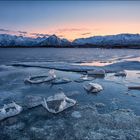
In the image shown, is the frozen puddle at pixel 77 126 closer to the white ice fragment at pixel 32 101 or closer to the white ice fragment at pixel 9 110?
the white ice fragment at pixel 9 110

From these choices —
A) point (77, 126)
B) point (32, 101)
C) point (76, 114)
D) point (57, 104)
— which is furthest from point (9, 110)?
point (77, 126)

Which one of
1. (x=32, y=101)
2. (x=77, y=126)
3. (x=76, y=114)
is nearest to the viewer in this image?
(x=77, y=126)

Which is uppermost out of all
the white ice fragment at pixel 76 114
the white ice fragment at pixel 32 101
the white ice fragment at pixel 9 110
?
the white ice fragment at pixel 9 110

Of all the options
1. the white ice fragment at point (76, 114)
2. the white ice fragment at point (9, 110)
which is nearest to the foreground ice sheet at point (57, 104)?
the white ice fragment at point (76, 114)

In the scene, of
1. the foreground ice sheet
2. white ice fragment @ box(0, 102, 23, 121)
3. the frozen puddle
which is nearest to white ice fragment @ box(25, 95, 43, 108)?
the foreground ice sheet

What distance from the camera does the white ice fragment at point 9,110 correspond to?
23.6 ft

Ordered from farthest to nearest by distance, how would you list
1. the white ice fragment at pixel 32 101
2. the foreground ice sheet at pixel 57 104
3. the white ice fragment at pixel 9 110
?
the white ice fragment at pixel 32 101, the foreground ice sheet at pixel 57 104, the white ice fragment at pixel 9 110

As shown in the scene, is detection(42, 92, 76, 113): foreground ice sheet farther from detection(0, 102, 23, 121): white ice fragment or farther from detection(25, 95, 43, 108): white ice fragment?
detection(0, 102, 23, 121): white ice fragment

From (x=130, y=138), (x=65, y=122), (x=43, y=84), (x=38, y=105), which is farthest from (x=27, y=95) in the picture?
(x=130, y=138)

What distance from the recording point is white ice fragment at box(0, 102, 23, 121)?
7180 mm

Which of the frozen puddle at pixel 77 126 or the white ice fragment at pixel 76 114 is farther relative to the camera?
the white ice fragment at pixel 76 114

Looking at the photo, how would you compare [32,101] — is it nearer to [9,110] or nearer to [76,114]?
[9,110]

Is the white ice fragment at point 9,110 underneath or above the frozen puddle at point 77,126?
above

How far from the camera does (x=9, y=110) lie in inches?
296
